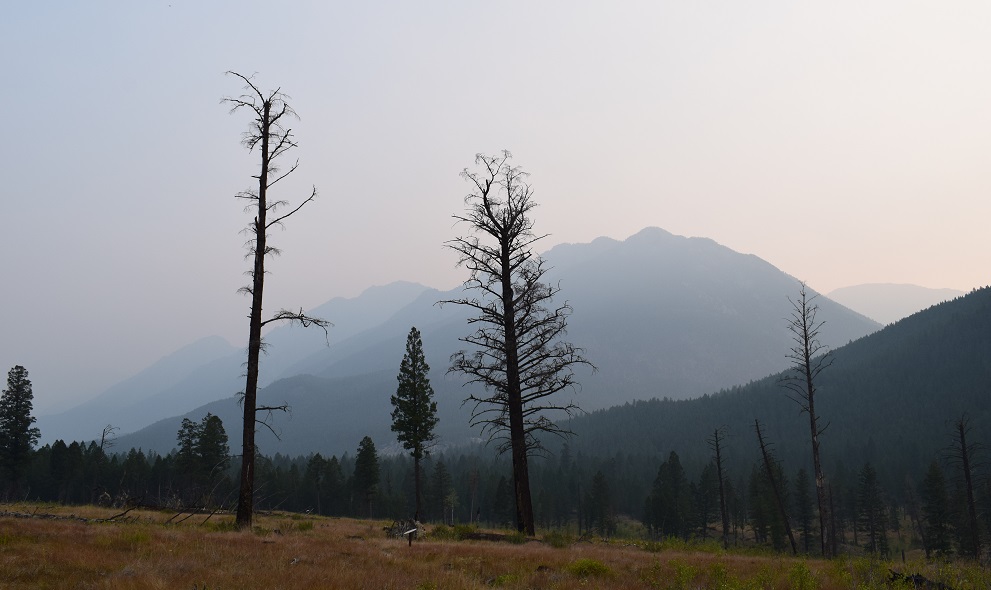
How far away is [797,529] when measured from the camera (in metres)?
92.4

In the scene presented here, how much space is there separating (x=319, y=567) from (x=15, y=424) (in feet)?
222

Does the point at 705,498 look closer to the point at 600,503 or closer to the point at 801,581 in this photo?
the point at 600,503

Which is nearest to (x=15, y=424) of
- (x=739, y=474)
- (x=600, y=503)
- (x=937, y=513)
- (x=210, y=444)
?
(x=210, y=444)

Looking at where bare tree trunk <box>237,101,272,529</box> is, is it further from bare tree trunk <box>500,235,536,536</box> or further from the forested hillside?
bare tree trunk <box>500,235,536,536</box>

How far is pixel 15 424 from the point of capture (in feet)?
183

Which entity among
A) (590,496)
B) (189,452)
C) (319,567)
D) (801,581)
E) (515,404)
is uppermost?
(515,404)

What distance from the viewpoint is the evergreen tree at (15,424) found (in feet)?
181

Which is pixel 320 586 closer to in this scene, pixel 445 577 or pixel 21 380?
pixel 445 577

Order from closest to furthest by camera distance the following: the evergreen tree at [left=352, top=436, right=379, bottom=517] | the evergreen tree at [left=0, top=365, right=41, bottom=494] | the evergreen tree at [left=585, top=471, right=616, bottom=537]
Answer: the evergreen tree at [left=0, top=365, right=41, bottom=494] → the evergreen tree at [left=352, top=436, right=379, bottom=517] → the evergreen tree at [left=585, top=471, right=616, bottom=537]

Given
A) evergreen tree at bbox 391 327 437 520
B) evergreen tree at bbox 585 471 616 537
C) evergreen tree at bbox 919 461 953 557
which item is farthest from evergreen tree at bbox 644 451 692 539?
evergreen tree at bbox 391 327 437 520

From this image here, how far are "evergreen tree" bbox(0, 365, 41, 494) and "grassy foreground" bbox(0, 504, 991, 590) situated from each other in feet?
192

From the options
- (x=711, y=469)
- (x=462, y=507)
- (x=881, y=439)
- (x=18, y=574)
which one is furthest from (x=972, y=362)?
(x=18, y=574)

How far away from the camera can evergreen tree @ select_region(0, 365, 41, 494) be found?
55.3m

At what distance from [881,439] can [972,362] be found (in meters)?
52.5
